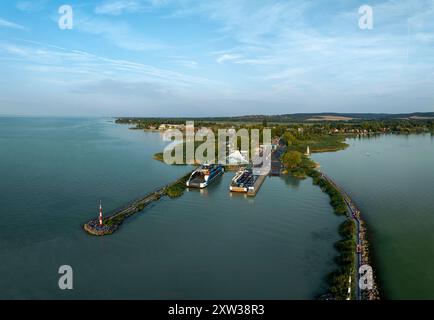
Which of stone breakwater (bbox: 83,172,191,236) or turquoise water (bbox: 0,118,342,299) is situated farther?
stone breakwater (bbox: 83,172,191,236)

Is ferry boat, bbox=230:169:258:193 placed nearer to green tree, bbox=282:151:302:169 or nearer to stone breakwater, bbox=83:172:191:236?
stone breakwater, bbox=83:172:191:236

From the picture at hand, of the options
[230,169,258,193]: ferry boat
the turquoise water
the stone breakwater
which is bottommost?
the turquoise water

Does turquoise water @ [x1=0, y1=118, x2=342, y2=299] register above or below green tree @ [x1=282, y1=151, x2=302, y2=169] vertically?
below

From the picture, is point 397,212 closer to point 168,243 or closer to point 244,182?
point 244,182

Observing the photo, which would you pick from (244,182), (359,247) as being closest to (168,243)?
(359,247)

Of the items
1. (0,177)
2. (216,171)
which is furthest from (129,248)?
(0,177)

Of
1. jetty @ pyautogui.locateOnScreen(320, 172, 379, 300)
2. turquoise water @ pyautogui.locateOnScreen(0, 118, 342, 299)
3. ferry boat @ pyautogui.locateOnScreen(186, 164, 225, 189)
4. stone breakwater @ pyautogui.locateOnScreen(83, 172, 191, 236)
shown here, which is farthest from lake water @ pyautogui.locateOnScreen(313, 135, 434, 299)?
stone breakwater @ pyautogui.locateOnScreen(83, 172, 191, 236)

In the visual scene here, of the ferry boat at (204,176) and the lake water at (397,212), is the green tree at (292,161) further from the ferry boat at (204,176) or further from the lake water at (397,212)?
the ferry boat at (204,176)
